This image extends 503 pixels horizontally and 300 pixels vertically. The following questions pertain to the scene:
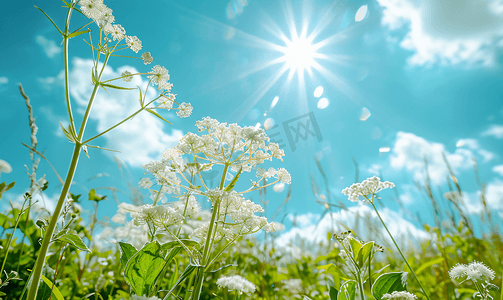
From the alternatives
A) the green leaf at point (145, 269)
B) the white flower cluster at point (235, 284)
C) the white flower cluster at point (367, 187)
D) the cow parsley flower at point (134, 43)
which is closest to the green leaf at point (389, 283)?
the white flower cluster at point (367, 187)

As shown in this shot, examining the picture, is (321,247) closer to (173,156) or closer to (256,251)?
(256,251)

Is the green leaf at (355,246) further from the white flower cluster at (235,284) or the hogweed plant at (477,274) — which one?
the white flower cluster at (235,284)

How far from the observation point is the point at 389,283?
4.43 feet

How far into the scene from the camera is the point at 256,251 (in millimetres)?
3025

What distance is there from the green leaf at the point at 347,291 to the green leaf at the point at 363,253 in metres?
0.12

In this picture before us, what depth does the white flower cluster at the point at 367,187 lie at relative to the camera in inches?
62.7

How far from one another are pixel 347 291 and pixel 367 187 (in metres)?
0.61

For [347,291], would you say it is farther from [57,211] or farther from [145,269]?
[57,211]

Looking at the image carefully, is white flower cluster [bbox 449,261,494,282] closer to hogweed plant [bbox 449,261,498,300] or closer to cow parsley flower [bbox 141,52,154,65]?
hogweed plant [bbox 449,261,498,300]

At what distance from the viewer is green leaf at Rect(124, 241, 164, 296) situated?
1.21m

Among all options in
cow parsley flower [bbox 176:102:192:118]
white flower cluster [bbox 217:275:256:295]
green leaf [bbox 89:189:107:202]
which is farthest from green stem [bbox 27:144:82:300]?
green leaf [bbox 89:189:107:202]

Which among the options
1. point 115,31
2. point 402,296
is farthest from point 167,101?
point 402,296

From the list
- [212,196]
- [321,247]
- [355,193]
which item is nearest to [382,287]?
[355,193]

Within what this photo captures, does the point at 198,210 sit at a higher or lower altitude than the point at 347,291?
higher
